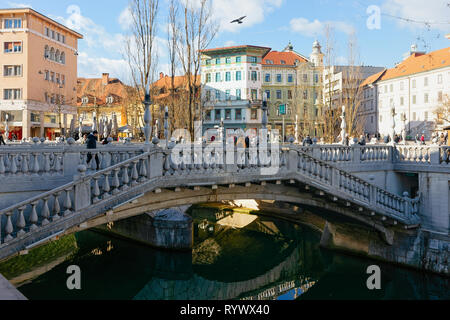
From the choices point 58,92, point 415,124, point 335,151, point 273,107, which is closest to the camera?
point 335,151

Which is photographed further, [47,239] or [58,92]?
[58,92]

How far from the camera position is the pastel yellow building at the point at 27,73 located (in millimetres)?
45094

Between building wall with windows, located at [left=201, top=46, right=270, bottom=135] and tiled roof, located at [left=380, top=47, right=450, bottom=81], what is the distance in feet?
68.0

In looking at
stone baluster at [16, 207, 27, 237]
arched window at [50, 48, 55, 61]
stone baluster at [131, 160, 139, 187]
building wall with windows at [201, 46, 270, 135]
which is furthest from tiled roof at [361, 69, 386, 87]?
stone baluster at [16, 207, 27, 237]

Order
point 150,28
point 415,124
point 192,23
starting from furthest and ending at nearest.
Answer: point 415,124 → point 150,28 → point 192,23

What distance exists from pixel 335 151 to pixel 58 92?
42.4m

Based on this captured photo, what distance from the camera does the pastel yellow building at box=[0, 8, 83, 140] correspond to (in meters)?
45.1

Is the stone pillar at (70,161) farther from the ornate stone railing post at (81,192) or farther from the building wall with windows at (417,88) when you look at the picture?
the building wall with windows at (417,88)

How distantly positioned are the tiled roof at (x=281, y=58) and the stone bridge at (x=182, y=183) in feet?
183

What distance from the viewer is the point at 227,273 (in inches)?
781

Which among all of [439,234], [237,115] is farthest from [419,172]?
[237,115]

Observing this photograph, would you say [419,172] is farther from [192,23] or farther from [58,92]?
[58,92]

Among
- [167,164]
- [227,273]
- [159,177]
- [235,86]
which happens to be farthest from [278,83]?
[159,177]
